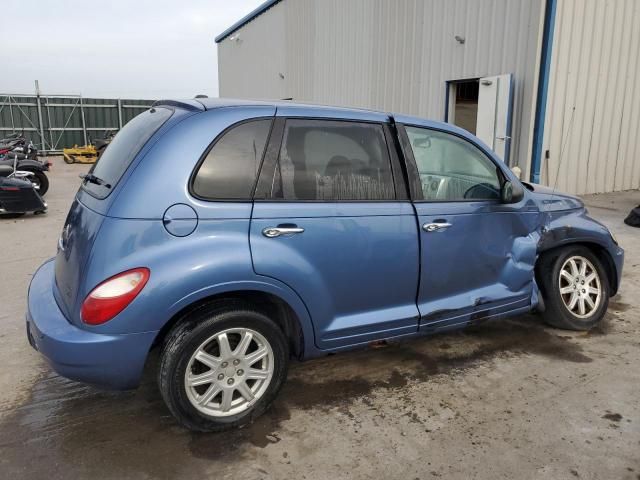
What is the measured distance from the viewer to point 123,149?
9.61 ft

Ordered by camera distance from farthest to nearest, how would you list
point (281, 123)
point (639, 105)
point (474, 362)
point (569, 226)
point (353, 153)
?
1. point (639, 105)
2. point (569, 226)
3. point (474, 362)
4. point (353, 153)
5. point (281, 123)

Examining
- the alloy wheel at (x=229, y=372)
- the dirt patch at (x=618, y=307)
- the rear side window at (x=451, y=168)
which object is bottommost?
the dirt patch at (x=618, y=307)

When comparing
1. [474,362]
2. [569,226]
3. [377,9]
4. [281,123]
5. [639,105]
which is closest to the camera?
[281,123]

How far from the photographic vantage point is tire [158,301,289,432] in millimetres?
2574

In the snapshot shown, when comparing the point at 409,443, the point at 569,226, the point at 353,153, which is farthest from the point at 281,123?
the point at 569,226

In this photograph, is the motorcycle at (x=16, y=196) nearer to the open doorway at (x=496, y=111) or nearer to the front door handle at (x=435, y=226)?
the open doorway at (x=496, y=111)

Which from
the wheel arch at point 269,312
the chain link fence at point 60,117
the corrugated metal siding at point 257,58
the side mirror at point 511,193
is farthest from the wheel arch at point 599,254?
the chain link fence at point 60,117

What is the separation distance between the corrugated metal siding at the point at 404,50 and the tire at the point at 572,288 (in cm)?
532

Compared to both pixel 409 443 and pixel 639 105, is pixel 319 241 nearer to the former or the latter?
pixel 409 443

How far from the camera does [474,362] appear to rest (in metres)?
3.65

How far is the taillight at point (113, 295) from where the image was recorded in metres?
2.43

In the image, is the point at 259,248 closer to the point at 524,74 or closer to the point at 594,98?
the point at 524,74

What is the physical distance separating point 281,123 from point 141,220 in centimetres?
94

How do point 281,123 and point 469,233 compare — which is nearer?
point 281,123
